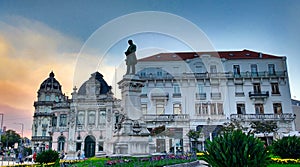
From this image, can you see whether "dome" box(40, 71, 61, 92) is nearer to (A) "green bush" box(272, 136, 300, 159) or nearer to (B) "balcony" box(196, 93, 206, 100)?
(B) "balcony" box(196, 93, 206, 100)

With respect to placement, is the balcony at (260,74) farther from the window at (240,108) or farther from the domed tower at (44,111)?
the domed tower at (44,111)

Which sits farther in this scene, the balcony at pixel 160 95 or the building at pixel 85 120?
the building at pixel 85 120

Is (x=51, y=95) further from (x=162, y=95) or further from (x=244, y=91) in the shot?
(x=244, y=91)

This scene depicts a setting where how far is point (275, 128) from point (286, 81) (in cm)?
884

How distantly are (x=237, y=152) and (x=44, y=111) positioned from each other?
53017mm

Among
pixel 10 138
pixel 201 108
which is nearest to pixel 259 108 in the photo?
pixel 201 108

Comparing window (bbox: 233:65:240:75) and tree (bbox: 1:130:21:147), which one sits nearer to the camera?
window (bbox: 233:65:240:75)

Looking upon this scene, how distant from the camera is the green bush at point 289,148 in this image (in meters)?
14.0

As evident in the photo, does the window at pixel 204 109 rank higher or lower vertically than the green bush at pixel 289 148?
higher

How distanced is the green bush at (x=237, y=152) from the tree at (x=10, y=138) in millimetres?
77724

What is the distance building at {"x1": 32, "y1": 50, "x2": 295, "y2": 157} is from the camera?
35.3 metres

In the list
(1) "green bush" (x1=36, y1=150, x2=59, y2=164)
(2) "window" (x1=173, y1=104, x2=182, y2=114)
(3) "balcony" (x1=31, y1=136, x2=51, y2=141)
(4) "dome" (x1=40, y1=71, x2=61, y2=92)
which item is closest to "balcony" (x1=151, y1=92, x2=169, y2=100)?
(2) "window" (x1=173, y1=104, x2=182, y2=114)

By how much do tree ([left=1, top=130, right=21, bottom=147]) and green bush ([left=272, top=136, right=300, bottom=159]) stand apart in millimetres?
75054

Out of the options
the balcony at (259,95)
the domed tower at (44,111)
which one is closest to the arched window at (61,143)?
the domed tower at (44,111)
